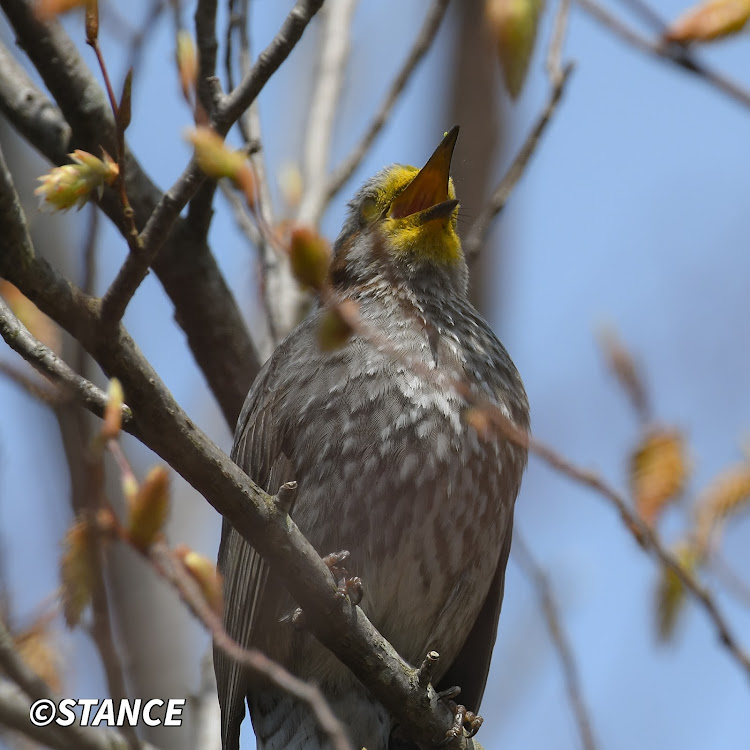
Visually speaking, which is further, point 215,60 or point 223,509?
point 215,60

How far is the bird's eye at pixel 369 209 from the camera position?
16.8 ft

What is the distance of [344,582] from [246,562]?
822mm

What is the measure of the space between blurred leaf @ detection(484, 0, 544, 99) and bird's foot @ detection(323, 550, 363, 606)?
4.92ft

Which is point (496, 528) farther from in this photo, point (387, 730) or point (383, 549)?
point (387, 730)

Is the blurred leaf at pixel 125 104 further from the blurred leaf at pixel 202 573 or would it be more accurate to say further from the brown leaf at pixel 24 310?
the brown leaf at pixel 24 310

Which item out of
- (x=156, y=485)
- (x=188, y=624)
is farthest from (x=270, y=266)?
(x=156, y=485)

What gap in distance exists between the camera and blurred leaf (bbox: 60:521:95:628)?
2244 mm

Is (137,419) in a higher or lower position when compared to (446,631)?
lower

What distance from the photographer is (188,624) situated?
21.3 ft

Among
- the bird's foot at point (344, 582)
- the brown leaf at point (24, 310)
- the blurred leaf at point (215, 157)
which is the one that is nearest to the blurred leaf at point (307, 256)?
the blurred leaf at point (215, 157)

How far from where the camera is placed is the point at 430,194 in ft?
15.8

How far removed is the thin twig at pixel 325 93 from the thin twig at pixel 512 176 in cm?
97

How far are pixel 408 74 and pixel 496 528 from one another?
7.00ft

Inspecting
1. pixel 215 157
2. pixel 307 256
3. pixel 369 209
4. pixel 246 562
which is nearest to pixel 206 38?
pixel 215 157
